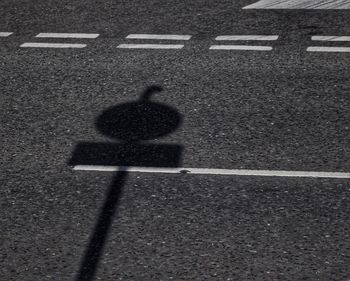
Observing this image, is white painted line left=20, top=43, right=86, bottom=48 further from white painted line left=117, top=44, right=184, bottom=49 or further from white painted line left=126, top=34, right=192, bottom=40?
white painted line left=126, top=34, right=192, bottom=40

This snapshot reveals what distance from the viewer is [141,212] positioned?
22.7ft

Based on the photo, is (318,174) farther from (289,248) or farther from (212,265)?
(212,265)

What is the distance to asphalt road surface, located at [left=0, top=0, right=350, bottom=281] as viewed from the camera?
6.34m

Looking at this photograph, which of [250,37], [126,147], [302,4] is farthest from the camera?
[302,4]

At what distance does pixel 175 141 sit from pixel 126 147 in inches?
18.1

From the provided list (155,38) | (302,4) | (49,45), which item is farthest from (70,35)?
(302,4)

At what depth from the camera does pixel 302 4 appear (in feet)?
38.5

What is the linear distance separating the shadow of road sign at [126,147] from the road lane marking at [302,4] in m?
3.04

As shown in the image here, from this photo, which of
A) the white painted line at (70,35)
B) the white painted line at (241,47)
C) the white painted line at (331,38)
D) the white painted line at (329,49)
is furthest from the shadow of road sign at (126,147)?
the white painted line at (331,38)


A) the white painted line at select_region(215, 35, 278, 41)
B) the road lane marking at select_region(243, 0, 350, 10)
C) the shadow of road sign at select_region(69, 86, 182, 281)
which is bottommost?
the road lane marking at select_region(243, 0, 350, 10)

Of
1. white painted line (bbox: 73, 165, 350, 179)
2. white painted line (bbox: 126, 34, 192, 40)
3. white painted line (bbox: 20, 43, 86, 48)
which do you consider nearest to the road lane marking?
white painted line (bbox: 126, 34, 192, 40)

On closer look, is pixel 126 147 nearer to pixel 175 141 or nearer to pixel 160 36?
pixel 175 141

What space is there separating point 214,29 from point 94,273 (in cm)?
544

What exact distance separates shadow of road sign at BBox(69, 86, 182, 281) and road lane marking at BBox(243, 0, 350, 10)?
3.04 meters
